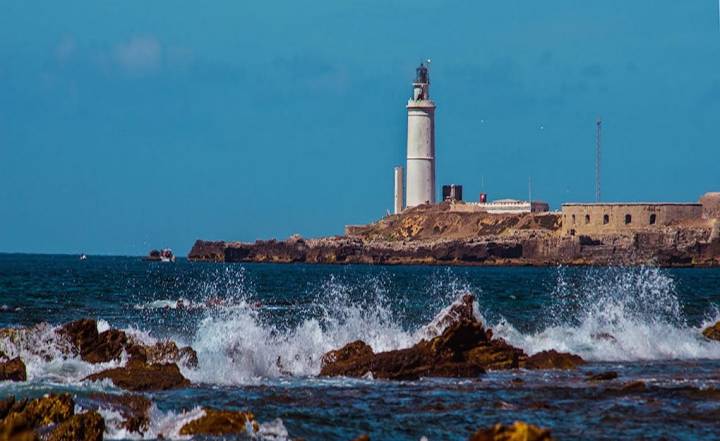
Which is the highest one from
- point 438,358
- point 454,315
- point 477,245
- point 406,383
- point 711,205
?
point 711,205

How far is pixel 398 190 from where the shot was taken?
10494 cm

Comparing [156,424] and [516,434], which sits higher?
[516,434]

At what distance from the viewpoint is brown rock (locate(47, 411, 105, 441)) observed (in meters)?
10.6

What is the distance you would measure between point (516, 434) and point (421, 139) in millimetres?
90773

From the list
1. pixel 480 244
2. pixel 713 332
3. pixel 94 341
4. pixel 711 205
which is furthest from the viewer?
pixel 480 244

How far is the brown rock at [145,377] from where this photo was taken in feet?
50.5

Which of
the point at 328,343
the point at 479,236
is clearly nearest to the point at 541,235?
the point at 479,236

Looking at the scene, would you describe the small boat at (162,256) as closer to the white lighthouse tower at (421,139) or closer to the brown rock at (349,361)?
the white lighthouse tower at (421,139)

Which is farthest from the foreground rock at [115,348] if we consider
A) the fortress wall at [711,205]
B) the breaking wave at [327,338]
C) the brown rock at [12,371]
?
the fortress wall at [711,205]

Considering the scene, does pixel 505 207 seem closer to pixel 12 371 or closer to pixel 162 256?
pixel 162 256

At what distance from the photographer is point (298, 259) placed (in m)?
106

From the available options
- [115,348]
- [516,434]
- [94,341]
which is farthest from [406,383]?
[516,434]

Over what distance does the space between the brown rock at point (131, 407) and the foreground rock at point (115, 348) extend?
119 inches

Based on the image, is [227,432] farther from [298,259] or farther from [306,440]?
[298,259]
